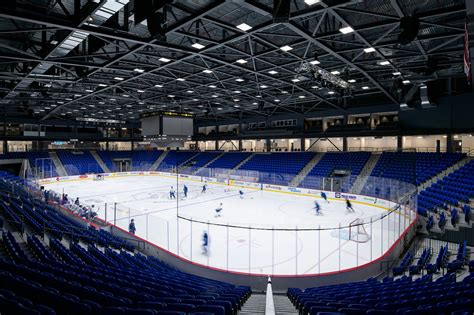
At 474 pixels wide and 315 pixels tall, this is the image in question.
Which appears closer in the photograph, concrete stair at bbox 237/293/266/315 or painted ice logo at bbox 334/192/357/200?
concrete stair at bbox 237/293/266/315

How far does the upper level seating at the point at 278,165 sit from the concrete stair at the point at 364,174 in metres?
6.43

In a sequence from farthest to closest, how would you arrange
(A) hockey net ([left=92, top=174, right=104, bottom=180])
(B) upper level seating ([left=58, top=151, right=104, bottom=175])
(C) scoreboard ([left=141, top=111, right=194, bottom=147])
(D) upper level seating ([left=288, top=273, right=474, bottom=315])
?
(B) upper level seating ([left=58, top=151, right=104, bottom=175]), (A) hockey net ([left=92, top=174, right=104, bottom=180]), (C) scoreboard ([left=141, top=111, right=194, bottom=147]), (D) upper level seating ([left=288, top=273, right=474, bottom=315])

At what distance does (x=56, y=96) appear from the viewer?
1056 inches

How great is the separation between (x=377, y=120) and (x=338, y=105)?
5224 millimetres

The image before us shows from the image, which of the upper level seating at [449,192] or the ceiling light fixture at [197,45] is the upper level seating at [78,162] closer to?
the ceiling light fixture at [197,45]

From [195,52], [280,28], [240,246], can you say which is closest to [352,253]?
[240,246]

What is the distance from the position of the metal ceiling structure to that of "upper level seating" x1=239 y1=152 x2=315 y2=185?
791 cm

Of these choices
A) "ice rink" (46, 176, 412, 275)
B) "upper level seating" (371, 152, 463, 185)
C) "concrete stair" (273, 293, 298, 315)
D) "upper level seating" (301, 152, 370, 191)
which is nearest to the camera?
"concrete stair" (273, 293, 298, 315)

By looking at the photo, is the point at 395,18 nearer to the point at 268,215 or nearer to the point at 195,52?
the point at 195,52

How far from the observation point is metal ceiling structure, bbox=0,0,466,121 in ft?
32.0

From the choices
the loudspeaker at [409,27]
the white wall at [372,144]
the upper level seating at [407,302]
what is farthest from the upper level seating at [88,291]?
the white wall at [372,144]

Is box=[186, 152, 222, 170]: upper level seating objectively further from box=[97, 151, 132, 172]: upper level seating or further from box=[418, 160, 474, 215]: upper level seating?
box=[418, 160, 474, 215]: upper level seating

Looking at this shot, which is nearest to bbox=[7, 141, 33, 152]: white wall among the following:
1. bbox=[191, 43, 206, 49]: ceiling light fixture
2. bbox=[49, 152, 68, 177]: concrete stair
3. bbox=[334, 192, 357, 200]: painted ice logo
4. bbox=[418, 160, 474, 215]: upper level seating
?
bbox=[49, 152, 68, 177]: concrete stair

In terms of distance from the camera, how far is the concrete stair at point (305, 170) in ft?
85.7
